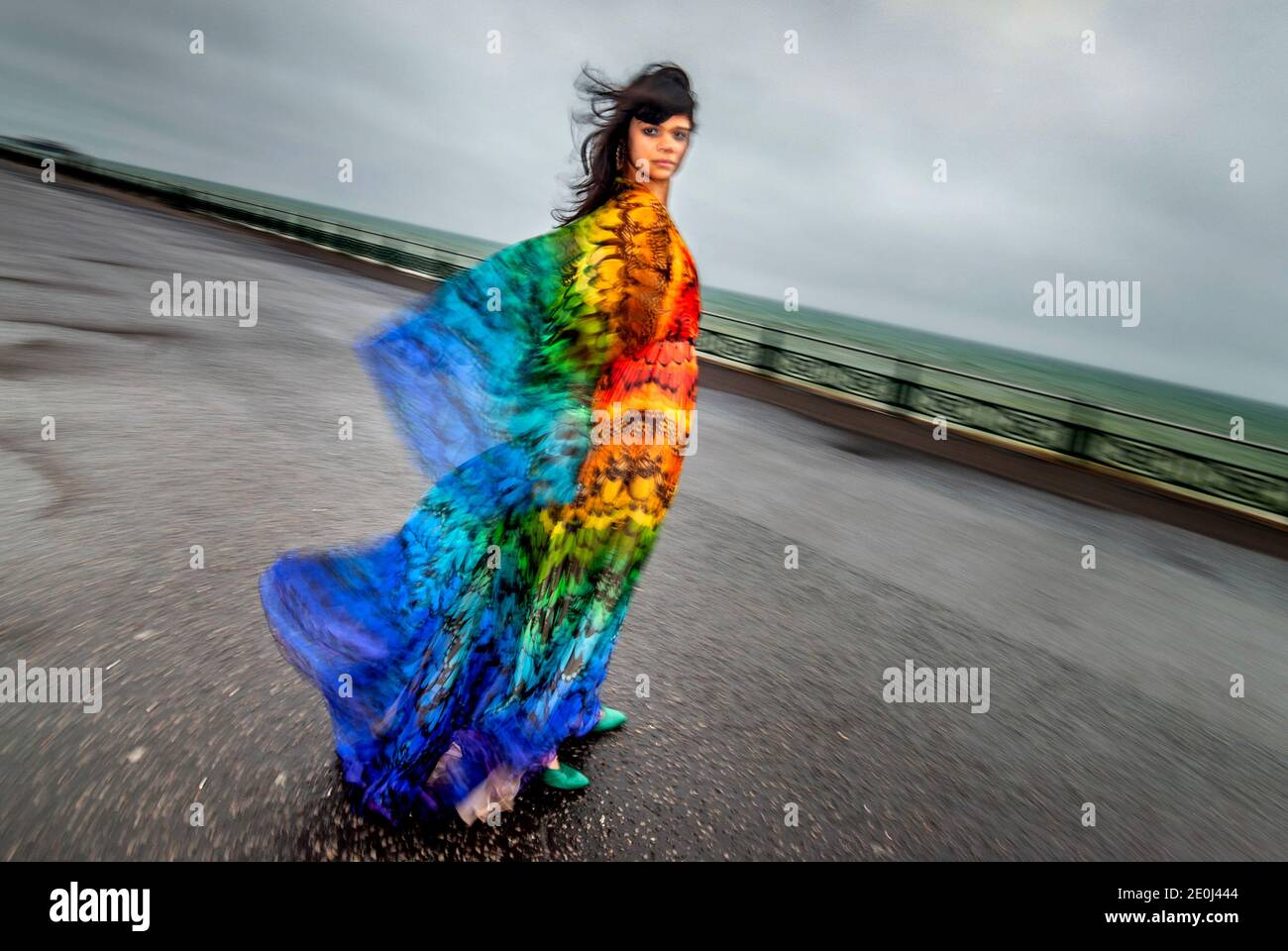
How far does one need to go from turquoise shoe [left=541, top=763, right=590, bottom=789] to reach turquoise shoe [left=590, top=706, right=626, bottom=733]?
0.35 metres

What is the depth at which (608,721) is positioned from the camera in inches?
122

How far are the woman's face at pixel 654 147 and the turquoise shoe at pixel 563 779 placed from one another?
6.00 feet

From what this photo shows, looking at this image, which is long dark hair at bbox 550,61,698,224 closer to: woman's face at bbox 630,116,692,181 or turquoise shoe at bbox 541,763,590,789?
woman's face at bbox 630,116,692,181

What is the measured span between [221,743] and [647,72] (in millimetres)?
2412

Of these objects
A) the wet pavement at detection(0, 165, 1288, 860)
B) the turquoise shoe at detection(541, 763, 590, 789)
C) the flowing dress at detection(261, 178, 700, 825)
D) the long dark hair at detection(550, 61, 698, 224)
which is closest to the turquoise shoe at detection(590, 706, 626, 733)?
the wet pavement at detection(0, 165, 1288, 860)

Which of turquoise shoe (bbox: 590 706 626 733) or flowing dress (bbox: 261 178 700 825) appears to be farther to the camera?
turquoise shoe (bbox: 590 706 626 733)

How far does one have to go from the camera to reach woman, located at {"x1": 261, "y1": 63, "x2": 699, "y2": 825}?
2301 mm

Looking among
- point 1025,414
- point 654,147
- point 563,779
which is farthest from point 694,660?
point 1025,414

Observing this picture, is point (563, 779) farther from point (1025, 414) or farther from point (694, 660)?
point (1025, 414)

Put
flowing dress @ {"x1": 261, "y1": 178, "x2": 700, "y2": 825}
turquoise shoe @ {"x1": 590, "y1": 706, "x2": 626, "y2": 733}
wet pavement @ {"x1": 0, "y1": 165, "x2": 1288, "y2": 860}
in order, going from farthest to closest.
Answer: turquoise shoe @ {"x1": 590, "y1": 706, "x2": 626, "y2": 733} < wet pavement @ {"x1": 0, "y1": 165, "x2": 1288, "y2": 860} < flowing dress @ {"x1": 261, "y1": 178, "x2": 700, "y2": 825}

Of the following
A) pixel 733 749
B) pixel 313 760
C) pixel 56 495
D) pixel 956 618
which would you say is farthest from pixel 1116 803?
pixel 56 495

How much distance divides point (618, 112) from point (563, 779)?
80.0 inches

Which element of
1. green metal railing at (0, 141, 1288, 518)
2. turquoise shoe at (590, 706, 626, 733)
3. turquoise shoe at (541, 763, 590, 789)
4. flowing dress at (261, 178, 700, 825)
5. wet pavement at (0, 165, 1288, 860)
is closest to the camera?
flowing dress at (261, 178, 700, 825)

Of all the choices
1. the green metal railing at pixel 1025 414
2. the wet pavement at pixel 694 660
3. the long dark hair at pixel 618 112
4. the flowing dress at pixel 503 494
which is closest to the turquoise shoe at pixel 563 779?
the wet pavement at pixel 694 660
